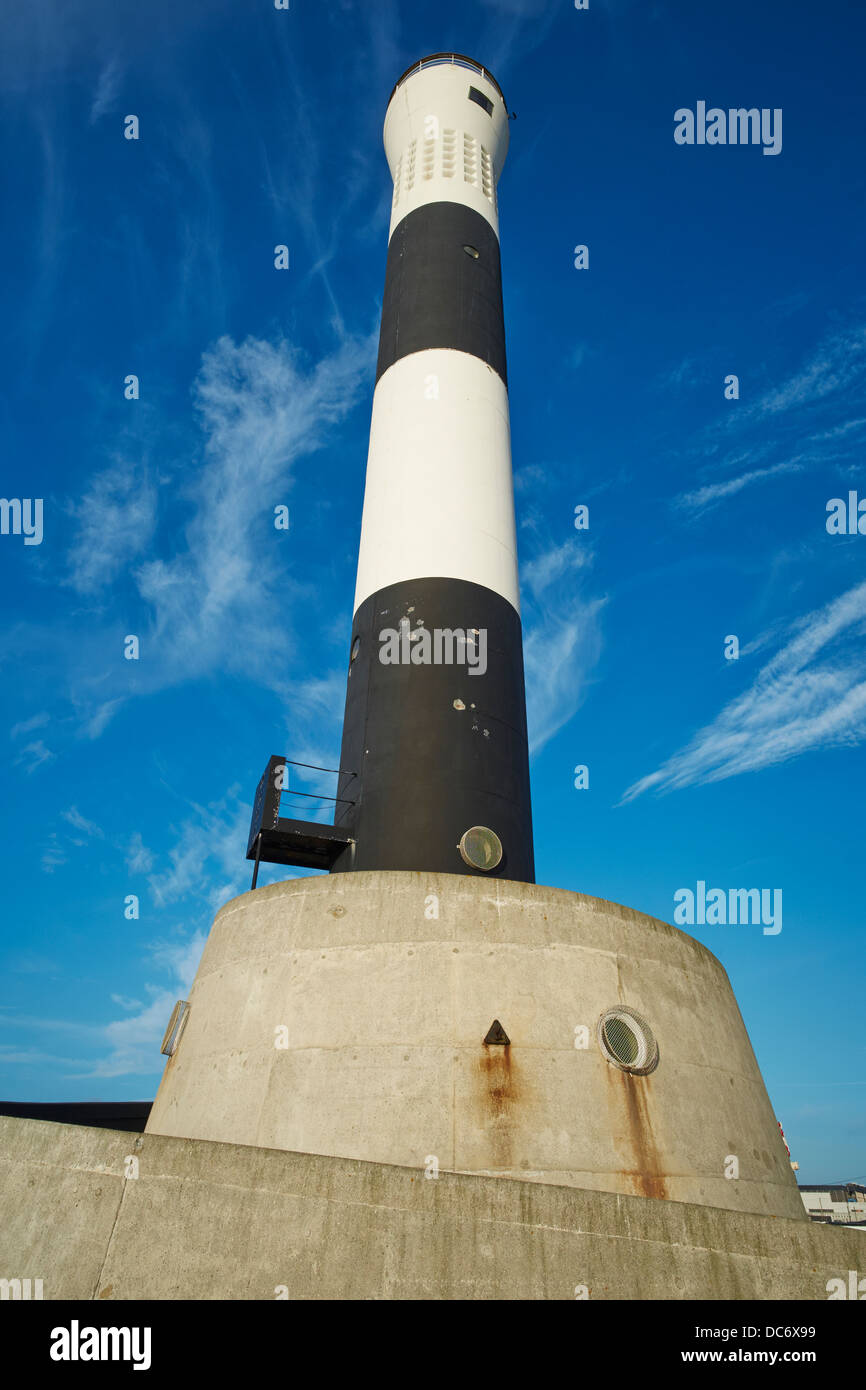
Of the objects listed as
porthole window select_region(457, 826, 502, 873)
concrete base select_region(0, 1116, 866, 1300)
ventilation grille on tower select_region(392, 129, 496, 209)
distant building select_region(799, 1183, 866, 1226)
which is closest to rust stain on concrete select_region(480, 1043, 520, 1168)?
concrete base select_region(0, 1116, 866, 1300)

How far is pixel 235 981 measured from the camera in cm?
1052

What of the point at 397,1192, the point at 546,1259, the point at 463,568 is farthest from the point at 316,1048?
the point at 463,568

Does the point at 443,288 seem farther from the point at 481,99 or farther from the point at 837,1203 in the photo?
the point at 837,1203

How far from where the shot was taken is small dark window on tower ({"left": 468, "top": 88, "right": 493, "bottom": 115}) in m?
21.5

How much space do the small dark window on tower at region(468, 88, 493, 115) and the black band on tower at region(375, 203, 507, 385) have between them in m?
3.98

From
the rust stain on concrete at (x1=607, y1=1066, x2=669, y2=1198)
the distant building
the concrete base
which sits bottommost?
the distant building

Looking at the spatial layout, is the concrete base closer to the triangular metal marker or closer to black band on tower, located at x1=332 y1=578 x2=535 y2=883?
the triangular metal marker

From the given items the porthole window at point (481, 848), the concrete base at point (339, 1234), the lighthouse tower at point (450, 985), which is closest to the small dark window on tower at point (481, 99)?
the lighthouse tower at point (450, 985)

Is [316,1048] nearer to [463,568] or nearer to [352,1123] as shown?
[352,1123]

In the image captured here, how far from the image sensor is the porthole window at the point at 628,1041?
9.52 meters

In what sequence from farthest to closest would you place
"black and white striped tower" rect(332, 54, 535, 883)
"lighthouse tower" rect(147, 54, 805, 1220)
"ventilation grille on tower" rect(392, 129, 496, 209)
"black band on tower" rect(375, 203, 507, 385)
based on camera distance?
"ventilation grille on tower" rect(392, 129, 496, 209)
"black band on tower" rect(375, 203, 507, 385)
"black and white striped tower" rect(332, 54, 535, 883)
"lighthouse tower" rect(147, 54, 805, 1220)

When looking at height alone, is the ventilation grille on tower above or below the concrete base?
above

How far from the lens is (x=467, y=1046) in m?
9.07

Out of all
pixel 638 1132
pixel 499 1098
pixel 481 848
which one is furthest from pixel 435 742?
pixel 638 1132
